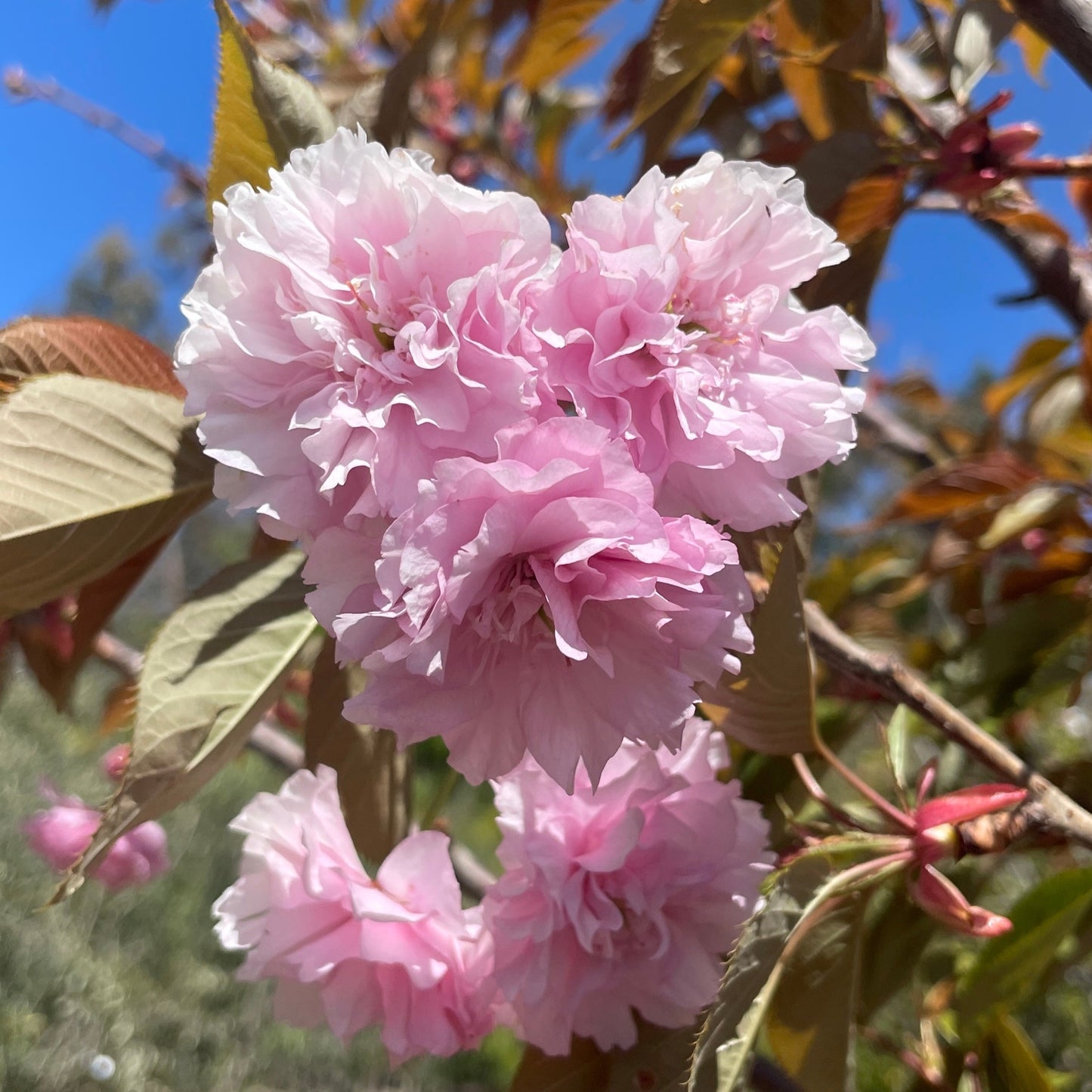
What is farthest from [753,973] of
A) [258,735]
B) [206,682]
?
[258,735]

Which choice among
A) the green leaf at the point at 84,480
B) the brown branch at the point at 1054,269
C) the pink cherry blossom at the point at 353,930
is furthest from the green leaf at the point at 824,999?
the brown branch at the point at 1054,269

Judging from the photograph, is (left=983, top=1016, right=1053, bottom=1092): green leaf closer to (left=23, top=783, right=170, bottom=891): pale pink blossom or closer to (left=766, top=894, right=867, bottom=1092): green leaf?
(left=766, top=894, right=867, bottom=1092): green leaf

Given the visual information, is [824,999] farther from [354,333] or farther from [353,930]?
[354,333]

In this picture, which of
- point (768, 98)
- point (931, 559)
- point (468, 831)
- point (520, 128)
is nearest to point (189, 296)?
point (768, 98)

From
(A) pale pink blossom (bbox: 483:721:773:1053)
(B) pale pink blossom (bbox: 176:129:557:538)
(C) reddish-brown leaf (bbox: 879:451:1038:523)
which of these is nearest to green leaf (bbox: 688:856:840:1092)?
(A) pale pink blossom (bbox: 483:721:773:1053)

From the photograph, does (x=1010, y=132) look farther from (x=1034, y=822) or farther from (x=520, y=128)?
(x=520, y=128)

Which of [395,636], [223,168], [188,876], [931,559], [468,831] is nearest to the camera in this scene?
[395,636]
